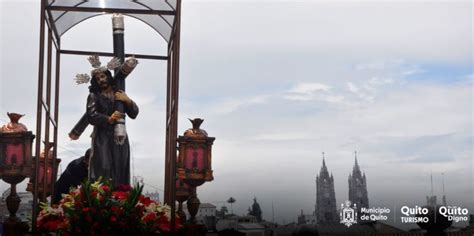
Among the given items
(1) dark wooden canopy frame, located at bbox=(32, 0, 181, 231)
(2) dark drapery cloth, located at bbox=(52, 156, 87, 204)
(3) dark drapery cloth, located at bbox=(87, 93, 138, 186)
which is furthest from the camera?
(2) dark drapery cloth, located at bbox=(52, 156, 87, 204)

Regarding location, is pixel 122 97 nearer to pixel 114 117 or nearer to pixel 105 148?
pixel 114 117

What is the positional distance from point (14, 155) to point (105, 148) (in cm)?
121

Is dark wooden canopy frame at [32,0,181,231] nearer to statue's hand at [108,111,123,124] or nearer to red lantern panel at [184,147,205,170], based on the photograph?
red lantern panel at [184,147,205,170]

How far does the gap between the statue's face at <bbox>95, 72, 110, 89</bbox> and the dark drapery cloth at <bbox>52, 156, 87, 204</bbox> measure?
5.64 feet

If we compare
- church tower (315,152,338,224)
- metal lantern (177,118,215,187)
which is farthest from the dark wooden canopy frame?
church tower (315,152,338,224)

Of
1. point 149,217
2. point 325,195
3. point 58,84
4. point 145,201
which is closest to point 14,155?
point 58,84

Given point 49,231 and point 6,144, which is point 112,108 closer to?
point 6,144

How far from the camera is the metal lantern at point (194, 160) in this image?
7.54 m

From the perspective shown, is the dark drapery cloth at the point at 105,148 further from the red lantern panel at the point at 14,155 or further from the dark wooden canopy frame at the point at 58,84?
the red lantern panel at the point at 14,155

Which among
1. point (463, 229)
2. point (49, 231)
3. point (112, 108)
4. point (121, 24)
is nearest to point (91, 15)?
point (121, 24)

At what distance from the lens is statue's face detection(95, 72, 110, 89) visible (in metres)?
6.95

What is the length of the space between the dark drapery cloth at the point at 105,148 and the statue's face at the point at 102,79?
0.42ft

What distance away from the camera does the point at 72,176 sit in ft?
27.3

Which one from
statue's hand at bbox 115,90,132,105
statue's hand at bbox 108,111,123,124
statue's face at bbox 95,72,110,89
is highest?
statue's face at bbox 95,72,110,89
